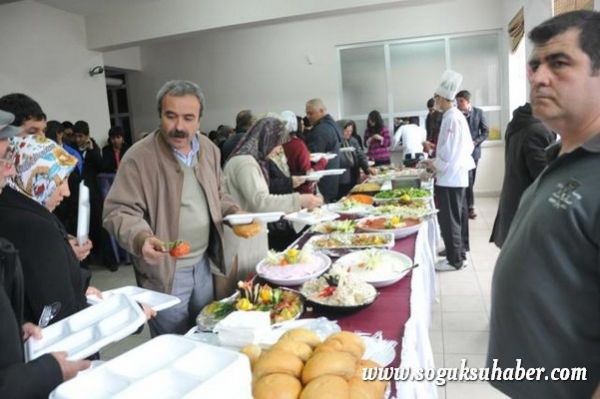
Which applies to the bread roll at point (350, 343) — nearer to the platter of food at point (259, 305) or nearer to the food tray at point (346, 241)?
the platter of food at point (259, 305)

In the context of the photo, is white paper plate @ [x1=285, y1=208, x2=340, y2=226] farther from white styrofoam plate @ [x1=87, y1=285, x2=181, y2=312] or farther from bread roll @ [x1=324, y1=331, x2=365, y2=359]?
bread roll @ [x1=324, y1=331, x2=365, y2=359]

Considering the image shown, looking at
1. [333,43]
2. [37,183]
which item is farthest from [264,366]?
[333,43]

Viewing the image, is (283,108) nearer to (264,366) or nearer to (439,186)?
(439,186)

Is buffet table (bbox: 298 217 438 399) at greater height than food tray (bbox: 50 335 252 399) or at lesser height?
lesser

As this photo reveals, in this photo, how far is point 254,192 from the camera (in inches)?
81.0

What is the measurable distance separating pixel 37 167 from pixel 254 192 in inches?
36.2

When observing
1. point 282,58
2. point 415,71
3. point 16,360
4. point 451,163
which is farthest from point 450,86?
point 282,58

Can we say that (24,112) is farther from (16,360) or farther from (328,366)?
(328,366)

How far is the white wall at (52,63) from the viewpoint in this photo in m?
→ 4.88

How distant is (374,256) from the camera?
1.73 m

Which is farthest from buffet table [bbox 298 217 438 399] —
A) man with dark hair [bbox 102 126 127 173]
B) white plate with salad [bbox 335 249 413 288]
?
man with dark hair [bbox 102 126 127 173]

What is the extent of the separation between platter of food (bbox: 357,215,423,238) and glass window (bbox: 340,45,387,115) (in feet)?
15.9

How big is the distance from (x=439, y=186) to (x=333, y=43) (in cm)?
393

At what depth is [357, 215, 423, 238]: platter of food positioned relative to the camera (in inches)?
87.6
